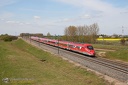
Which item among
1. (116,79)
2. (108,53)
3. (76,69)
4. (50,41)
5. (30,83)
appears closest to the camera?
(30,83)

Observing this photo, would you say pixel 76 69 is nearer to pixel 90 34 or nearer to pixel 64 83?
pixel 64 83

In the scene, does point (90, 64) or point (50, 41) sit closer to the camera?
point (90, 64)

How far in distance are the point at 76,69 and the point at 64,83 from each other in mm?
9103

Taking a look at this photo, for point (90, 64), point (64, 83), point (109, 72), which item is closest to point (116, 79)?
point (109, 72)

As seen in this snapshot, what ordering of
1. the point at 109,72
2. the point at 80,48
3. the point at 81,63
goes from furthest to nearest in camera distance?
the point at 80,48, the point at 81,63, the point at 109,72

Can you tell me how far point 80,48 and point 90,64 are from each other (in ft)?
50.9

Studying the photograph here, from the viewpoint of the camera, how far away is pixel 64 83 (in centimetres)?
2275

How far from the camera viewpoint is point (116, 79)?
23.7 meters

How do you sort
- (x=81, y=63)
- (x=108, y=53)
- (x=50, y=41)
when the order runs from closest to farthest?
(x=81, y=63) → (x=108, y=53) → (x=50, y=41)

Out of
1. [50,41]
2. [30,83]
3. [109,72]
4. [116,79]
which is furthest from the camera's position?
[50,41]

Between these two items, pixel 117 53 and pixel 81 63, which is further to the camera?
pixel 117 53

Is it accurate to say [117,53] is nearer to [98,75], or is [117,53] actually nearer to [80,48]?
[80,48]

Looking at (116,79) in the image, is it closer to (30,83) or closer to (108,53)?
(30,83)

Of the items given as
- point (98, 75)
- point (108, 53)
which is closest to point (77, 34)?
point (108, 53)
